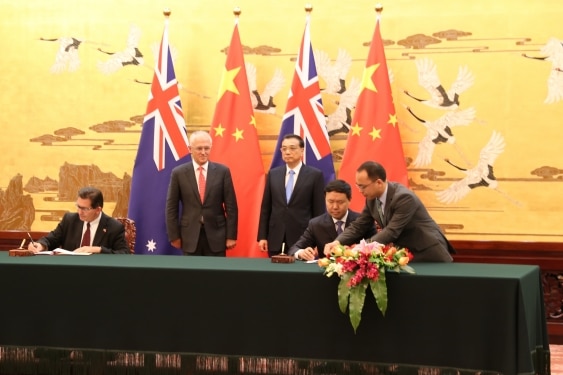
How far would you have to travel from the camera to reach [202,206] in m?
5.92

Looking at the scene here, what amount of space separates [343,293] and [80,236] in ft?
7.00

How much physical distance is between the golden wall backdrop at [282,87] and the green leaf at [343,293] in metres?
2.96

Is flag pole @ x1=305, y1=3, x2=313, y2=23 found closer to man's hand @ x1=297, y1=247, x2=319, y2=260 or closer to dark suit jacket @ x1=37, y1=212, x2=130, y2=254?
dark suit jacket @ x1=37, y1=212, x2=130, y2=254

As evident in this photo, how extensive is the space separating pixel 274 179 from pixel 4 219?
2.81 m

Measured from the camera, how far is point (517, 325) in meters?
3.67

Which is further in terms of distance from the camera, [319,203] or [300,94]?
[300,94]

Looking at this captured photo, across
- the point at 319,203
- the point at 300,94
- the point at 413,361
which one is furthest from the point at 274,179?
the point at 413,361

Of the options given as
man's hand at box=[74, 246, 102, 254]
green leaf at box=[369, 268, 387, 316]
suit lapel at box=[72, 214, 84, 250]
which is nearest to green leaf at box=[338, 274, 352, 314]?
green leaf at box=[369, 268, 387, 316]

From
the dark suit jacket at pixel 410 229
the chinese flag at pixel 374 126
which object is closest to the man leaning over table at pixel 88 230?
the dark suit jacket at pixel 410 229

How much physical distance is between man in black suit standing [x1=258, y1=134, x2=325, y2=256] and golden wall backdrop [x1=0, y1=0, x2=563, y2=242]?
875mm

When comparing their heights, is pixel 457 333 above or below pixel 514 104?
below

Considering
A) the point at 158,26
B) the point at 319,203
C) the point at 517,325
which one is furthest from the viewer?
the point at 158,26

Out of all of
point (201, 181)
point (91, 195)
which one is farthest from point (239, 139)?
point (91, 195)

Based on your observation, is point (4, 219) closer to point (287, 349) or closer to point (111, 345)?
point (111, 345)
